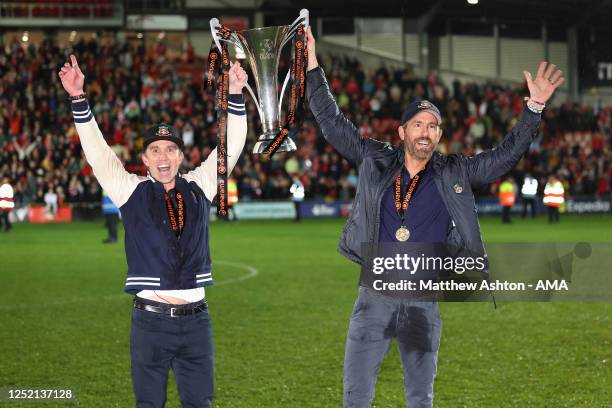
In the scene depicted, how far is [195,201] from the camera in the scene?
5707mm

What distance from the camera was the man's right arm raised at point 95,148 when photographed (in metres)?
5.70

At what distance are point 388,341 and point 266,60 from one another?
1.82 metres

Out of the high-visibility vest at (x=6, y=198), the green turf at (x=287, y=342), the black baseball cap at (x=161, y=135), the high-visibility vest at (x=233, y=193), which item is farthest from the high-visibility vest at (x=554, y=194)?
the black baseball cap at (x=161, y=135)

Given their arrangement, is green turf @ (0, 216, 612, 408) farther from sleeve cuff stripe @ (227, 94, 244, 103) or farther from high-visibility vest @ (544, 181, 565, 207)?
high-visibility vest @ (544, 181, 565, 207)

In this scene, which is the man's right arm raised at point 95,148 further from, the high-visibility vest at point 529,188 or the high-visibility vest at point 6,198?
the high-visibility vest at point 529,188

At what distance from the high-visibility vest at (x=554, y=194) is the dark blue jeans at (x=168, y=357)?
86.3ft

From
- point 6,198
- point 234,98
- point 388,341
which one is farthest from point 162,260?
point 6,198

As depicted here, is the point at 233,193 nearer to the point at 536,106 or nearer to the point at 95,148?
the point at 95,148

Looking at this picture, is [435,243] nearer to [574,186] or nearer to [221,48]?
[221,48]

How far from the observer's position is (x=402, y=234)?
5.75 m

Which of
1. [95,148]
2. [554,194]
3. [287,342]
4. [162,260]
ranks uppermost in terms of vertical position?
[95,148]

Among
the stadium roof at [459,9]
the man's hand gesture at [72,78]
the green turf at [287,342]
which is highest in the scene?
the stadium roof at [459,9]

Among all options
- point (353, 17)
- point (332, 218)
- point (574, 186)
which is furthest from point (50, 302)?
point (353, 17)

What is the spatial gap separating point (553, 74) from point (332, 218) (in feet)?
93.5
